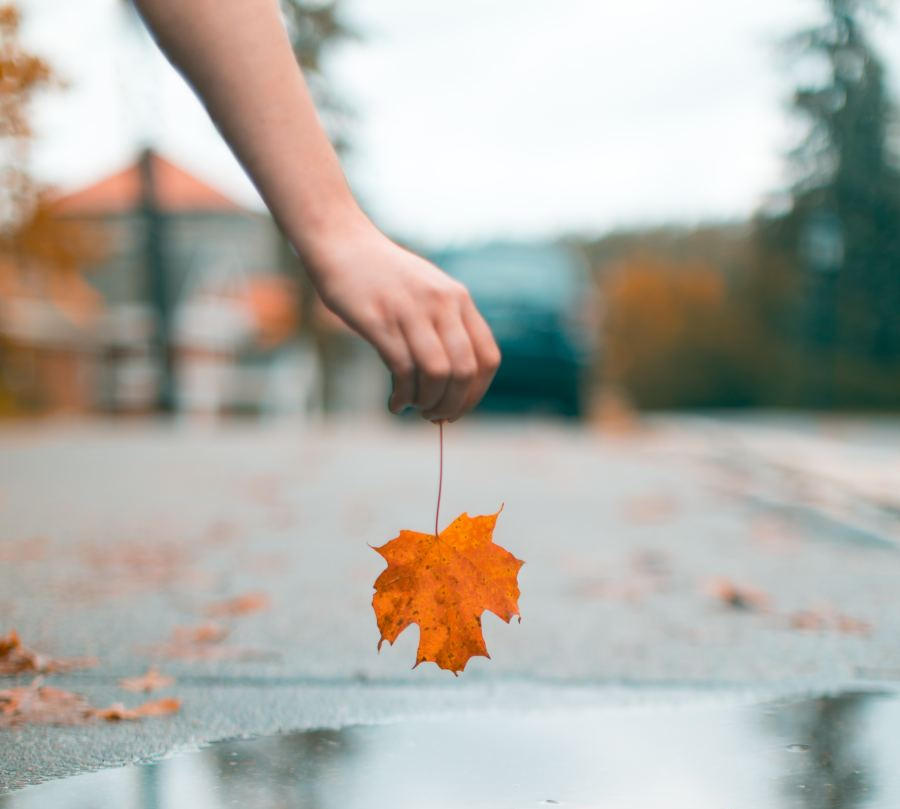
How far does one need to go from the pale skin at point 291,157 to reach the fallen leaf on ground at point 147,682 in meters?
1.41

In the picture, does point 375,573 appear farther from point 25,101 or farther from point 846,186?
point 846,186

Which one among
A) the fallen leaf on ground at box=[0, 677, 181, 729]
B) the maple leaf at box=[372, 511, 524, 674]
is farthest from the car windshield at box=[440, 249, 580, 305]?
the maple leaf at box=[372, 511, 524, 674]

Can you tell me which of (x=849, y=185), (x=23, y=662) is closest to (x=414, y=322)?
(x=23, y=662)

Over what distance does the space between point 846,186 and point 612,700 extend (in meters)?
8.19

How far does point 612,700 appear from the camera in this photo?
2.45m

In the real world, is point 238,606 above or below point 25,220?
below

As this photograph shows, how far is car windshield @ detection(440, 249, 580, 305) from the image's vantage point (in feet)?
38.4

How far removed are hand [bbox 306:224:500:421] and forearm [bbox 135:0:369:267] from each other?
1.9 inches

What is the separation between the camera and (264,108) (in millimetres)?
1321

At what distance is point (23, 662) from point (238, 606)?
0.94 metres

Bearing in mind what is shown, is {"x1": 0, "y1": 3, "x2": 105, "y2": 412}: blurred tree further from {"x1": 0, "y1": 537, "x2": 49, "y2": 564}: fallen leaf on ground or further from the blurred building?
the blurred building

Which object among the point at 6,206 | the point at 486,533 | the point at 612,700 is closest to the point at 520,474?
the point at 6,206

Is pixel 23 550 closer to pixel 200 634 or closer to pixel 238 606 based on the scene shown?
pixel 238 606

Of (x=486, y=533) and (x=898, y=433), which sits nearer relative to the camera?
(x=486, y=533)
